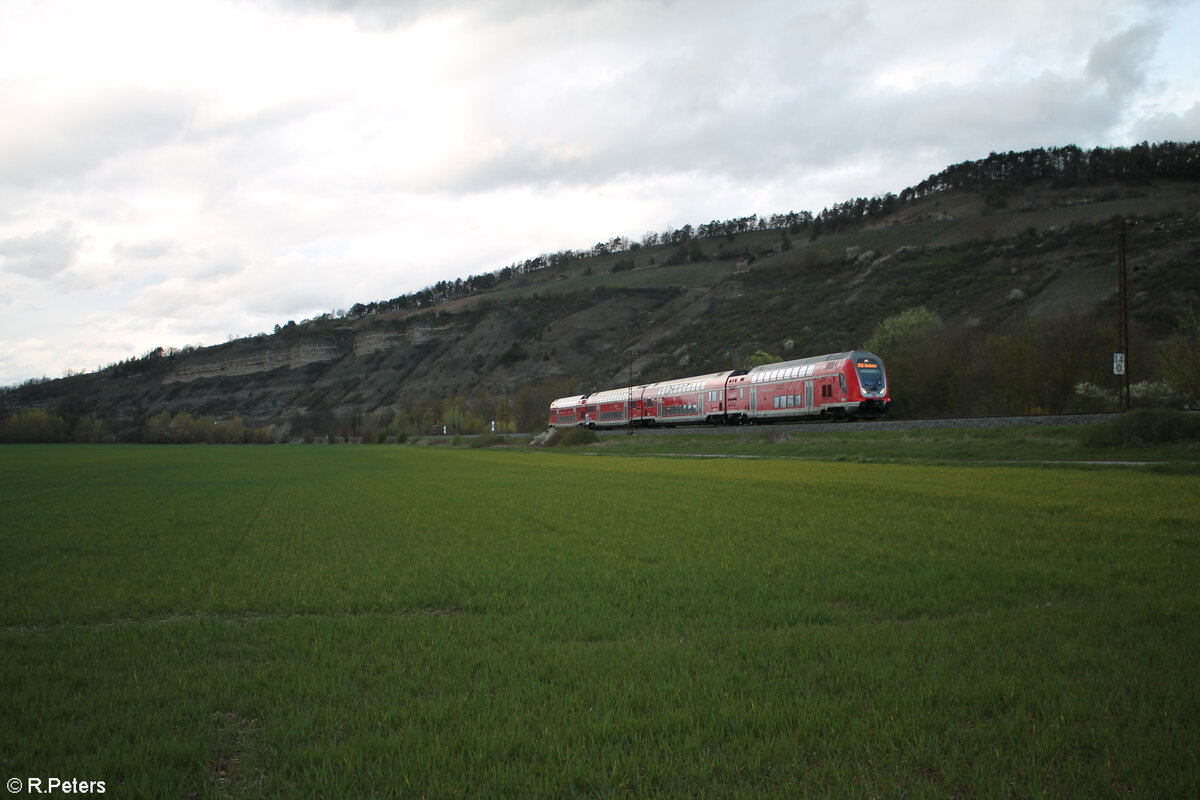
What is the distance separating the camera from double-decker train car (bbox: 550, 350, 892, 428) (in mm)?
43281

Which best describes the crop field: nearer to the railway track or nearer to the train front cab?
the railway track

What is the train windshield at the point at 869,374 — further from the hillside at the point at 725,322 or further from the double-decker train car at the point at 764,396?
the hillside at the point at 725,322

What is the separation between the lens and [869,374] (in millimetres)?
43438

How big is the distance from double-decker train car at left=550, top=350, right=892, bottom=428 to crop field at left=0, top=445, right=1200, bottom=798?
29591 millimetres

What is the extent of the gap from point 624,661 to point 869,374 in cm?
4122

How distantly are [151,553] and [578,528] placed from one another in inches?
316

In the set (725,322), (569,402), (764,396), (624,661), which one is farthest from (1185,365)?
(725,322)

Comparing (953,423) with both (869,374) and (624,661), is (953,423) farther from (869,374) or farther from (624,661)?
(624,661)

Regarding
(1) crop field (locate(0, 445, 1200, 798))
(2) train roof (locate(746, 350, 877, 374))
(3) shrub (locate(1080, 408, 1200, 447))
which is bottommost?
(1) crop field (locate(0, 445, 1200, 798))

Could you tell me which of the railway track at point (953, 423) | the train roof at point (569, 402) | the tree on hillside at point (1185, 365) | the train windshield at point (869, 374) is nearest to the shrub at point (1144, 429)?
the railway track at point (953, 423)

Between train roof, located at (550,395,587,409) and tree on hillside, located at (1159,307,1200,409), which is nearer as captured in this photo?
tree on hillside, located at (1159,307,1200,409)

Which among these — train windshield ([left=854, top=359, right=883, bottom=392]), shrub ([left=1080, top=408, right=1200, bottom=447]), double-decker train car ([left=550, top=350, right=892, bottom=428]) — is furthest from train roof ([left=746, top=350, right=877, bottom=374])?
shrub ([left=1080, top=408, right=1200, bottom=447])

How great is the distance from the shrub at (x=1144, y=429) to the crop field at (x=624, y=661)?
14.9 metres

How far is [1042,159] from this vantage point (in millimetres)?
123875
